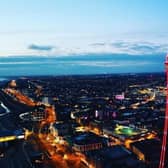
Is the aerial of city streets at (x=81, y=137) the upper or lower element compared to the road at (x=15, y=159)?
upper

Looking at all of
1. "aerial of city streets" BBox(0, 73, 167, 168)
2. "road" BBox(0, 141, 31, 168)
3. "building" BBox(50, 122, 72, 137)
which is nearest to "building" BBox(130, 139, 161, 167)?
"aerial of city streets" BBox(0, 73, 167, 168)

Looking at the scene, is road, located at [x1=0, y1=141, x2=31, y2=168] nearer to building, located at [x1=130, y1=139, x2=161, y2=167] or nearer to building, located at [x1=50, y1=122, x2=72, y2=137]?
building, located at [x1=50, y1=122, x2=72, y2=137]

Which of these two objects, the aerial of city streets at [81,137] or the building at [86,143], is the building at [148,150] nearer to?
the aerial of city streets at [81,137]

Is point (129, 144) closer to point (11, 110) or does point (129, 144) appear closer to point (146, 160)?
point (146, 160)

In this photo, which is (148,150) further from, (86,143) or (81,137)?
(81,137)

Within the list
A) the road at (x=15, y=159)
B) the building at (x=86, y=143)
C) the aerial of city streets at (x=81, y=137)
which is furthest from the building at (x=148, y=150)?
the road at (x=15, y=159)

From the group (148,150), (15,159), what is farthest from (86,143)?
(15,159)

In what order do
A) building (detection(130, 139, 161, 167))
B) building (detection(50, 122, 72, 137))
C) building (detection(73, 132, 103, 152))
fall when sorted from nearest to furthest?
building (detection(130, 139, 161, 167))
building (detection(73, 132, 103, 152))
building (detection(50, 122, 72, 137))

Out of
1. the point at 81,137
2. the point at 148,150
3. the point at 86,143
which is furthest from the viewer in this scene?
the point at 81,137

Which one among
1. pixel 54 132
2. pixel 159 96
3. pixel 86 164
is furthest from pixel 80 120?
pixel 159 96

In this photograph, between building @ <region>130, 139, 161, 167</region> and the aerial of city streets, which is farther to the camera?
the aerial of city streets

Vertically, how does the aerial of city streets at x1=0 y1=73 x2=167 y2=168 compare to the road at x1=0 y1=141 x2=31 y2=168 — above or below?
above
